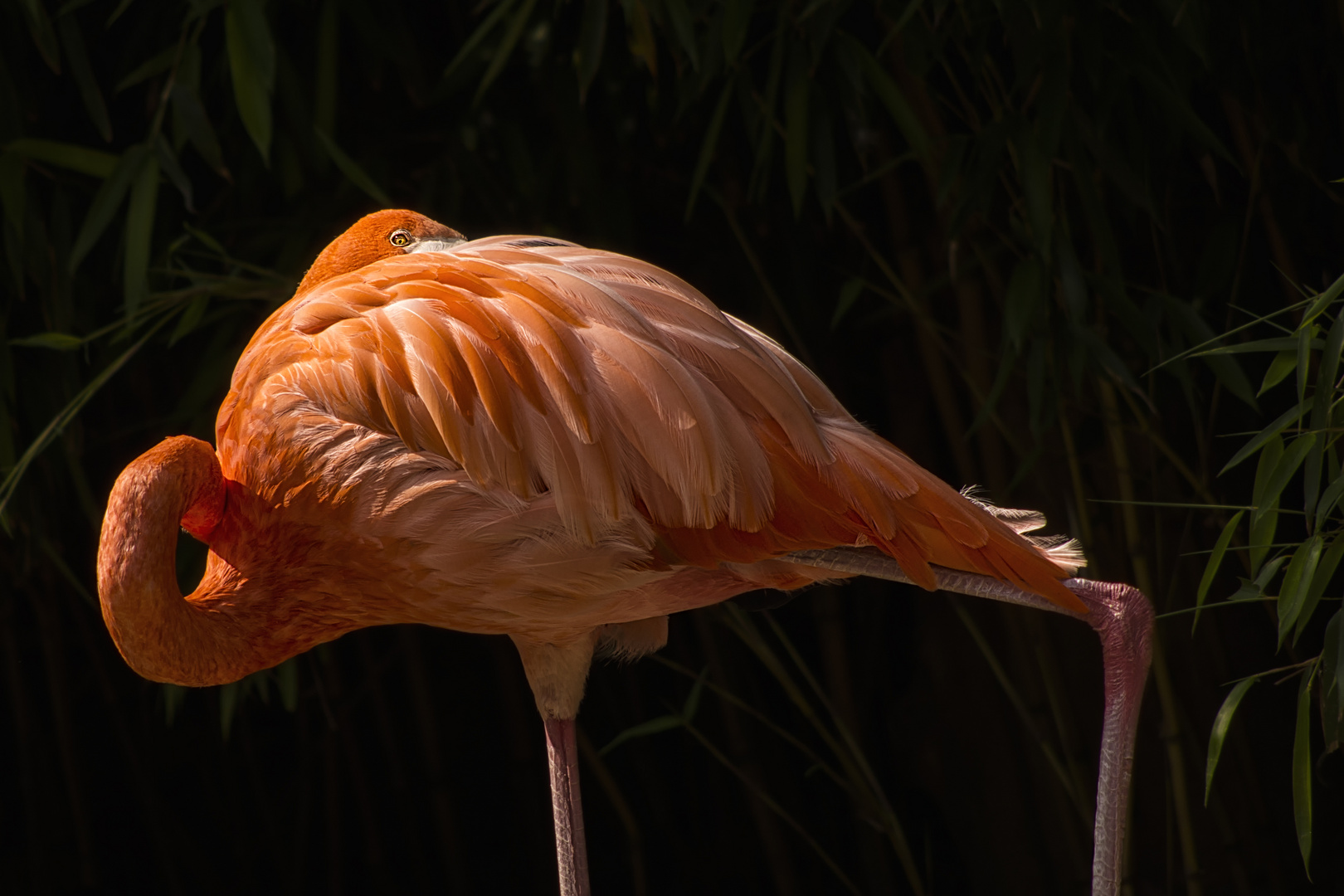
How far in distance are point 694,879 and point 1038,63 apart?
1.44 metres

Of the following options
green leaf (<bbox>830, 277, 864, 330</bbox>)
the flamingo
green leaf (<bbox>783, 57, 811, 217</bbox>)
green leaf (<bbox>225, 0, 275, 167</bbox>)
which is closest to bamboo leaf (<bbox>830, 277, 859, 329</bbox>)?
green leaf (<bbox>830, 277, 864, 330</bbox>)

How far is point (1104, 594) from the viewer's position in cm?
119

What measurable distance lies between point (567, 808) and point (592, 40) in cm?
88

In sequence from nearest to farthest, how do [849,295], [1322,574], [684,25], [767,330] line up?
[1322,574], [684,25], [849,295], [767,330]

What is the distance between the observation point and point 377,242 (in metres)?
1.41

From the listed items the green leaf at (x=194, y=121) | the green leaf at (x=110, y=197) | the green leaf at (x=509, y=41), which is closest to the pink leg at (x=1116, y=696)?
the green leaf at (x=509, y=41)

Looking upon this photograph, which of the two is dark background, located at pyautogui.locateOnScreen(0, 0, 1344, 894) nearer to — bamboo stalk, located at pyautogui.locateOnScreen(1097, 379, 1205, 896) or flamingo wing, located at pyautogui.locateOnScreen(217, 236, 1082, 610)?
bamboo stalk, located at pyautogui.locateOnScreen(1097, 379, 1205, 896)

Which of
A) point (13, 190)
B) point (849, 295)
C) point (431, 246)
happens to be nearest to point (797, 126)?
point (849, 295)

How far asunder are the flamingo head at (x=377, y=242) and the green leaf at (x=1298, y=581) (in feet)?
2.88

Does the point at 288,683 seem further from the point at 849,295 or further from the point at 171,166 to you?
the point at 849,295

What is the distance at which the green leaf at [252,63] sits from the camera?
58.7 inches

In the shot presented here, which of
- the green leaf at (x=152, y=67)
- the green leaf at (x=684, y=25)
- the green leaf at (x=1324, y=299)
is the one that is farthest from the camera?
the green leaf at (x=152, y=67)

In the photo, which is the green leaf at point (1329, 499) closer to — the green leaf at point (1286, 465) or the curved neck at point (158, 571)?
the green leaf at point (1286, 465)

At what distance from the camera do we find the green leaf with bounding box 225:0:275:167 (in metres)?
1.49
